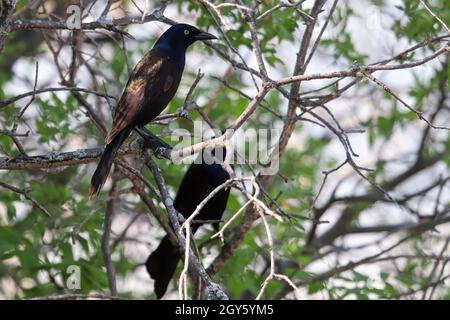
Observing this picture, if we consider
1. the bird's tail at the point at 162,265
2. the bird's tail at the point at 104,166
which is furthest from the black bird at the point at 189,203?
the bird's tail at the point at 104,166

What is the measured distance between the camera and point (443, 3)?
5910 mm

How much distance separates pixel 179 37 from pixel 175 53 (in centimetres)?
15

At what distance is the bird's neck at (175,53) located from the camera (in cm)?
546

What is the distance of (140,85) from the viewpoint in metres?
5.15

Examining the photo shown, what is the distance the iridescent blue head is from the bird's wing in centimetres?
11

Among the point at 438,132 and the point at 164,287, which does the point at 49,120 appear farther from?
the point at 438,132

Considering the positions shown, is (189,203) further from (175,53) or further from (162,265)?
(175,53)

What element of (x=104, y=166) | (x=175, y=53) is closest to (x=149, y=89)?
(x=175, y=53)

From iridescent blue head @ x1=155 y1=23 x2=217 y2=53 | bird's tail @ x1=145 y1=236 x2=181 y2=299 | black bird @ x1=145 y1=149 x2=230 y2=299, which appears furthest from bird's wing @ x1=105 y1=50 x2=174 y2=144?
bird's tail @ x1=145 y1=236 x2=181 y2=299

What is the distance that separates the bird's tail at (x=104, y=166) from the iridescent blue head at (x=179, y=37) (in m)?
1.06

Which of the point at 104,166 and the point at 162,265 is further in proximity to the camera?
the point at 162,265

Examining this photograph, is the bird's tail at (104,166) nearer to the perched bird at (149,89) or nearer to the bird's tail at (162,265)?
the perched bird at (149,89)

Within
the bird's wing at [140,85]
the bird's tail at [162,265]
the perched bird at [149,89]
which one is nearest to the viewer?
the perched bird at [149,89]
